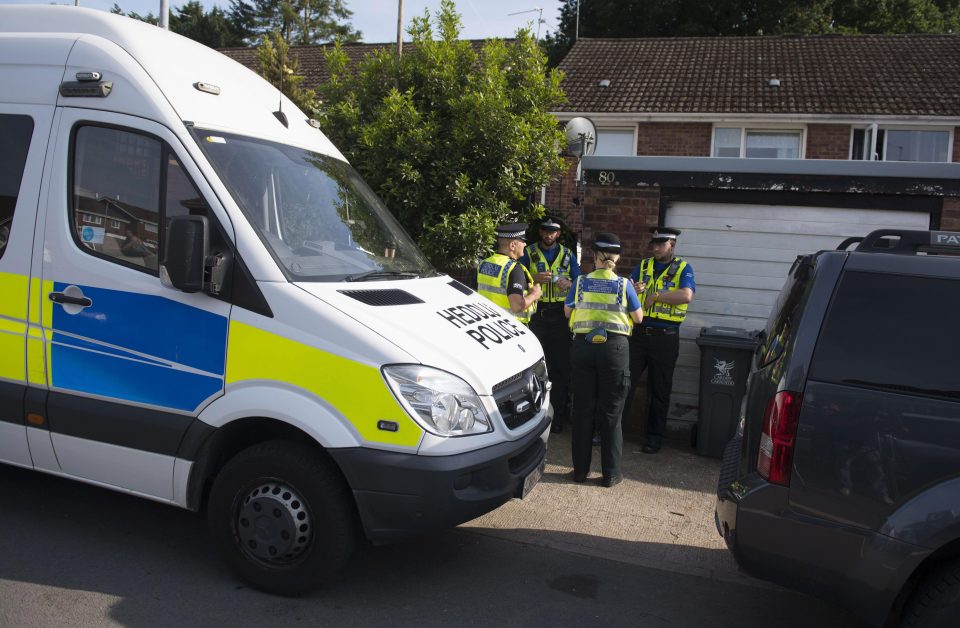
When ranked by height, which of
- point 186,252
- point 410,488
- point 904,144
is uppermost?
point 904,144

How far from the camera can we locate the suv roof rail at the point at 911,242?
352 centimetres

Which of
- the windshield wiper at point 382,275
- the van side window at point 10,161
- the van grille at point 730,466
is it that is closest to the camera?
the van grille at point 730,466

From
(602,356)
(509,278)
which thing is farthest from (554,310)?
(602,356)

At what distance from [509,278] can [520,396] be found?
2792 mm

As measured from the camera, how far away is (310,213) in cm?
431

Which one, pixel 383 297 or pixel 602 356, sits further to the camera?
pixel 602 356

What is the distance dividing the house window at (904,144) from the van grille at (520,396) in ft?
52.2

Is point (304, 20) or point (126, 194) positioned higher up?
point (304, 20)

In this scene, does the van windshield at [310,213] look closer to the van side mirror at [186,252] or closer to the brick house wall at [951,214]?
the van side mirror at [186,252]

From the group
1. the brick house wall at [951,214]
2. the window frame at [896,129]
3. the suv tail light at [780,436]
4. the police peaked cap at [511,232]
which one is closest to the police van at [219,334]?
the suv tail light at [780,436]

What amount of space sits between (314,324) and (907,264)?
2541 millimetres

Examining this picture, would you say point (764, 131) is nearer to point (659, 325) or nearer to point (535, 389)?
point (659, 325)

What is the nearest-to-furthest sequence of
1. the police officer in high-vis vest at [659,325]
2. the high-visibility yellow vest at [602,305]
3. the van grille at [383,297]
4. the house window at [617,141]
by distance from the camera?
1. the van grille at [383,297]
2. the high-visibility yellow vest at [602,305]
3. the police officer in high-vis vest at [659,325]
4. the house window at [617,141]

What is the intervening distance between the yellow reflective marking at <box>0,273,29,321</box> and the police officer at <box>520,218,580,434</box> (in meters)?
4.46
